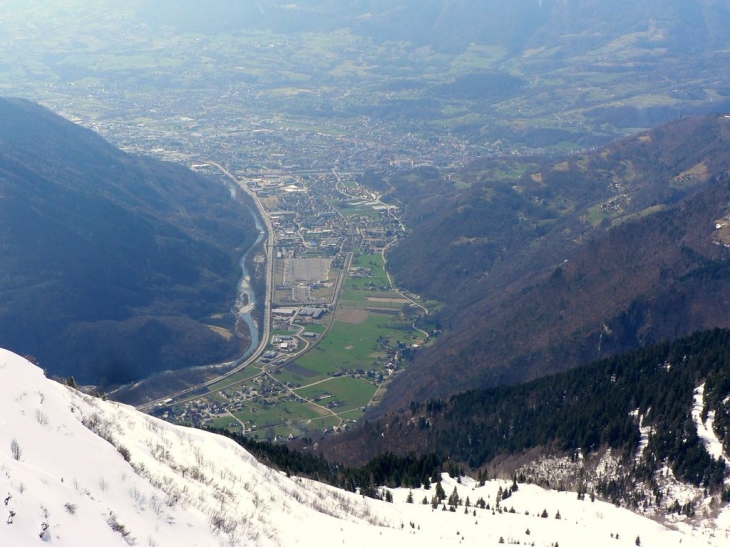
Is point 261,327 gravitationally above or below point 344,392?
above

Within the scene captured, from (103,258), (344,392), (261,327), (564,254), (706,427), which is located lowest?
(344,392)

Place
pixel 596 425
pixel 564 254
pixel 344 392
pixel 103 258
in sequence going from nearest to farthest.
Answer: pixel 596 425, pixel 344 392, pixel 103 258, pixel 564 254

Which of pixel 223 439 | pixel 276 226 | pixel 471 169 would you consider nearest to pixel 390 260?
pixel 276 226

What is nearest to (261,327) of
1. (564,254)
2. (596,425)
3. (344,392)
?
(344,392)

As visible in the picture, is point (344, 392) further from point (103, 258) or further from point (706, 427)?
point (706, 427)

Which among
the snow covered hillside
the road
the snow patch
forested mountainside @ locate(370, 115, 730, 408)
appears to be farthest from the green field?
the snow covered hillside

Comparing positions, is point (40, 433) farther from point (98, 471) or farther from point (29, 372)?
point (29, 372)

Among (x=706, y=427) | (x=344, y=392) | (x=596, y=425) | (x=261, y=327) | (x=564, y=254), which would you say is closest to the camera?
(x=706, y=427)
